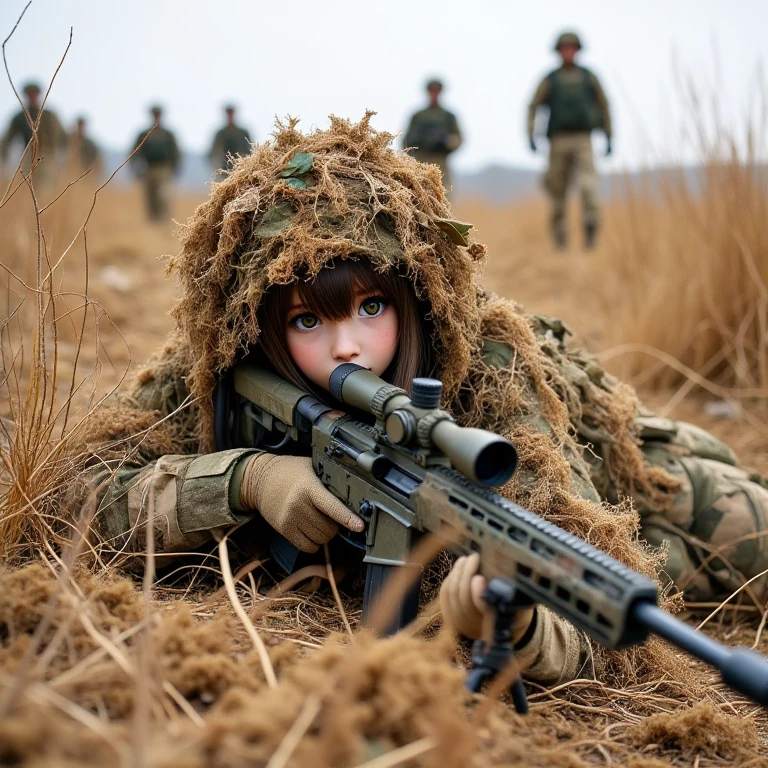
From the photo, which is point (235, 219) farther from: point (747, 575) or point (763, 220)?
point (763, 220)

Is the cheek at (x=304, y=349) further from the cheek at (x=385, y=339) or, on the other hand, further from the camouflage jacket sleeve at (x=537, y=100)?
the camouflage jacket sleeve at (x=537, y=100)

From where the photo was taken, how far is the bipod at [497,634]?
1.60 metres

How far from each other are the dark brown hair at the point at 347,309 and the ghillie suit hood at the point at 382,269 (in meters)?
0.04

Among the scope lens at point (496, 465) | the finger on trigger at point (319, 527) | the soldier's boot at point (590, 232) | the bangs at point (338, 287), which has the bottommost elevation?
the finger on trigger at point (319, 527)

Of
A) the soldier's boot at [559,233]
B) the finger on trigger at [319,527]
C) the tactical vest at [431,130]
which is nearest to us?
the finger on trigger at [319,527]

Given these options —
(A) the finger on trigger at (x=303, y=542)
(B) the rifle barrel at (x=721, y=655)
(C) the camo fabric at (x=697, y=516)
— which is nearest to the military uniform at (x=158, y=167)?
(C) the camo fabric at (x=697, y=516)

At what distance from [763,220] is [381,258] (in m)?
2.95

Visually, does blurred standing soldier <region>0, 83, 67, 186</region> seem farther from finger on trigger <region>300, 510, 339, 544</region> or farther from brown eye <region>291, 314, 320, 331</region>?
finger on trigger <region>300, 510, 339, 544</region>

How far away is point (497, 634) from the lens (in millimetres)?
1643

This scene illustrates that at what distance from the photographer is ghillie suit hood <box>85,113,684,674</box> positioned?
7.30 feet

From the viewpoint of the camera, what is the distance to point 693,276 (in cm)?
457

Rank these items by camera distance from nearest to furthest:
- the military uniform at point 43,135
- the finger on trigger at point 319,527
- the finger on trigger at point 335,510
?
the finger on trigger at point 335,510 → the finger on trigger at point 319,527 → the military uniform at point 43,135

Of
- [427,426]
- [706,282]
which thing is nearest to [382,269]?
[427,426]

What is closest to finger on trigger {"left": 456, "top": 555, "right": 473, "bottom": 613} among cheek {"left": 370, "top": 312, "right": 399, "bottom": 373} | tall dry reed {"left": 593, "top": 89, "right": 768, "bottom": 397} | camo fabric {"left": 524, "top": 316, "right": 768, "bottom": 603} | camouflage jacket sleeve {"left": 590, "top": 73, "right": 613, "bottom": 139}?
cheek {"left": 370, "top": 312, "right": 399, "bottom": 373}
